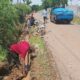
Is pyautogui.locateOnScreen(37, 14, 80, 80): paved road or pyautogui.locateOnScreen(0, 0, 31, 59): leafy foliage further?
pyautogui.locateOnScreen(0, 0, 31, 59): leafy foliage

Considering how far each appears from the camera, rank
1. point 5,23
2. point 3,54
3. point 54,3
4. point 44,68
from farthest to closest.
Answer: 1. point 54,3
2. point 5,23
3. point 3,54
4. point 44,68

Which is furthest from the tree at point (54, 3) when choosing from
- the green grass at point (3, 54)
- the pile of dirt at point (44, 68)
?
the pile of dirt at point (44, 68)

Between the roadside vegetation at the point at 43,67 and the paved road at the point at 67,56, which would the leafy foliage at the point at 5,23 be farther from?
the roadside vegetation at the point at 43,67

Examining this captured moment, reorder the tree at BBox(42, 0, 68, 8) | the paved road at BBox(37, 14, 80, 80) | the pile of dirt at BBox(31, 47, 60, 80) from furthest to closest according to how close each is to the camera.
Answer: the tree at BBox(42, 0, 68, 8) → the paved road at BBox(37, 14, 80, 80) → the pile of dirt at BBox(31, 47, 60, 80)

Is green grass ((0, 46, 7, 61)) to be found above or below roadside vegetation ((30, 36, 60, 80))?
below

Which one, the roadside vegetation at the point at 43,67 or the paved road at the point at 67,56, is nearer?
the roadside vegetation at the point at 43,67

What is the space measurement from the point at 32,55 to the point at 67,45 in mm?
3794

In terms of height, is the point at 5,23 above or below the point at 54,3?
above

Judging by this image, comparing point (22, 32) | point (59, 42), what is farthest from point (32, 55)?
point (22, 32)

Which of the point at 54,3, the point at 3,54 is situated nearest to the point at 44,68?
the point at 3,54

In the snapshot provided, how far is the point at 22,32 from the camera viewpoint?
29.1 meters

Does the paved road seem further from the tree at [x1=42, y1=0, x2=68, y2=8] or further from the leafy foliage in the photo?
the tree at [x1=42, y1=0, x2=68, y2=8]

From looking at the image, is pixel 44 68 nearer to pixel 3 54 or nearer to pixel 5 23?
pixel 3 54

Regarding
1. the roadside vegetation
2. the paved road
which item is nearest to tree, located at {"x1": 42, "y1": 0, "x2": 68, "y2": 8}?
the paved road
